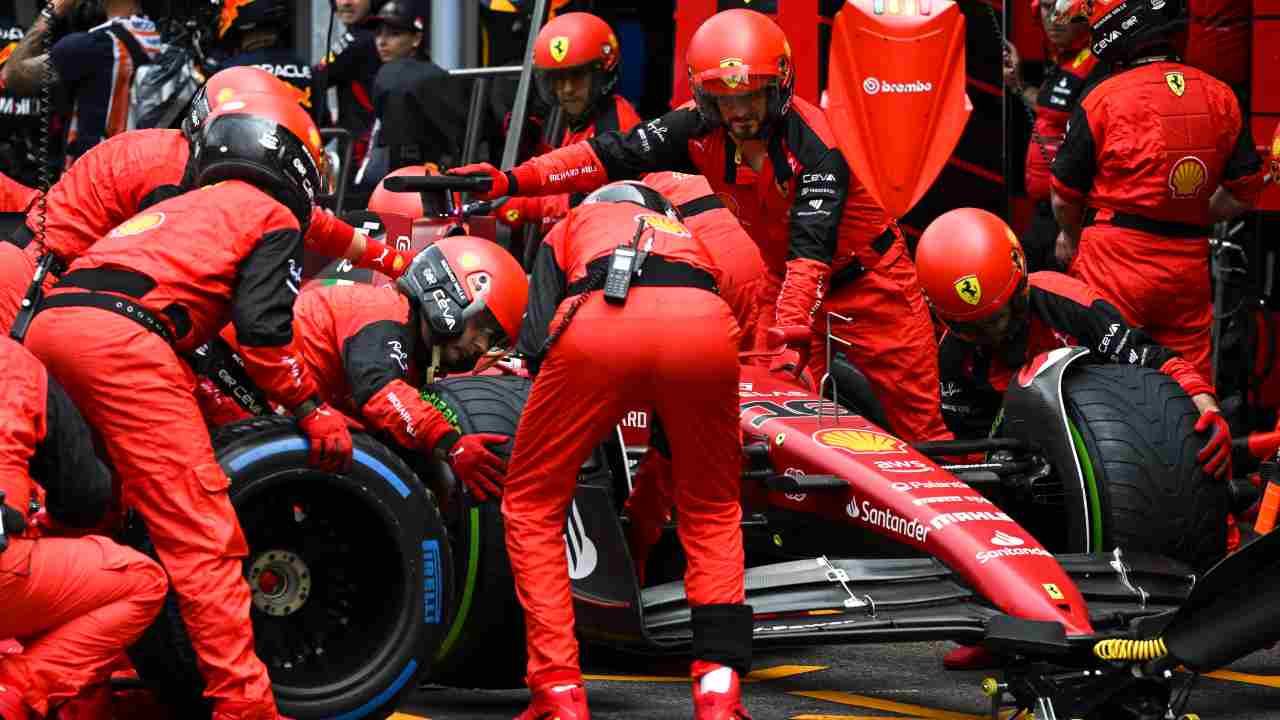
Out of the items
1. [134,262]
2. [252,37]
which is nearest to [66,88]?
[252,37]

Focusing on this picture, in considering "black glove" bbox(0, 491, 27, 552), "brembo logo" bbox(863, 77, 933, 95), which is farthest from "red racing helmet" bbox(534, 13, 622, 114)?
"black glove" bbox(0, 491, 27, 552)

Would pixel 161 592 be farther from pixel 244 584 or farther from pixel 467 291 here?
pixel 467 291

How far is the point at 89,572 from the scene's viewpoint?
4.80 metres

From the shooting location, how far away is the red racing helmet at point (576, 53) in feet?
28.8

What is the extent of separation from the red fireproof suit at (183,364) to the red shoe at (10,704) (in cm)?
47

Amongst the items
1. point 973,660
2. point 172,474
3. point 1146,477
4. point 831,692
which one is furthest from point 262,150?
point 1146,477

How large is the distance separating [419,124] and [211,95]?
13.4 ft

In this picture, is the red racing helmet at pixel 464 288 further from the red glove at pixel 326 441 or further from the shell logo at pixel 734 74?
the shell logo at pixel 734 74

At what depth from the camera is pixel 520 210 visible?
8680 mm

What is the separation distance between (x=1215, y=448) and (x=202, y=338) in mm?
3145

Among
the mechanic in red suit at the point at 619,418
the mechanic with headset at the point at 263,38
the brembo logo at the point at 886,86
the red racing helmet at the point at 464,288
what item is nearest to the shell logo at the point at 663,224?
the mechanic in red suit at the point at 619,418

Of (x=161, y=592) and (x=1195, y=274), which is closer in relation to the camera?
(x=161, y=592)

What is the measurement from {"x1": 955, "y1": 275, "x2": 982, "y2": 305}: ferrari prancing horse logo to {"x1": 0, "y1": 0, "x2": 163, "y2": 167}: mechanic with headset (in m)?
5.47

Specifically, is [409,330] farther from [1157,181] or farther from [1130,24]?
[1130,24]
